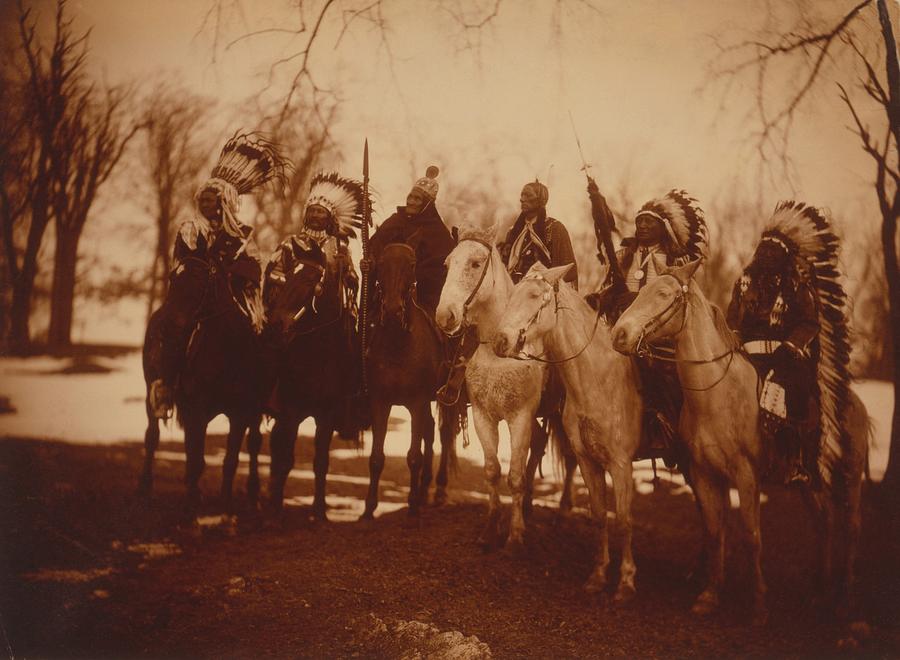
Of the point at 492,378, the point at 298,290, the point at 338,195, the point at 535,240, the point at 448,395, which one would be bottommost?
the point at 448,395

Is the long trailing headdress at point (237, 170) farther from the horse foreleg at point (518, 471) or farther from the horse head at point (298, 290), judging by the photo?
the horse foreleg at point (518, 471)

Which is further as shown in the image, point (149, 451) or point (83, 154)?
point (83, 154)

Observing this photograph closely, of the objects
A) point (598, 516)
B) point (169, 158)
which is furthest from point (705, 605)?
point (169, 158)

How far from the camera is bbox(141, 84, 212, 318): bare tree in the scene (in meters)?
5.01

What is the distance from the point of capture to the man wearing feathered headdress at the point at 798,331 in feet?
14.1

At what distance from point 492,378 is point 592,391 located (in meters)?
0.63

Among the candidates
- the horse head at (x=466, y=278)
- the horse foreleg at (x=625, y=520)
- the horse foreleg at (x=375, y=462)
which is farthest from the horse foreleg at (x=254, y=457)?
the horse foreleg at (x=625, y=520)

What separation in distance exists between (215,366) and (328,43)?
2.19 metres

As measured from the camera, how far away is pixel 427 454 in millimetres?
5363

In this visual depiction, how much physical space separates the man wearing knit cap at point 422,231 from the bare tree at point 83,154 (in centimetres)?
174

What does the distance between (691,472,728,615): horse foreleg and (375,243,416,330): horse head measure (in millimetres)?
2026

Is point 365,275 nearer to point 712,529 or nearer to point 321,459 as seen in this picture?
point 321,459

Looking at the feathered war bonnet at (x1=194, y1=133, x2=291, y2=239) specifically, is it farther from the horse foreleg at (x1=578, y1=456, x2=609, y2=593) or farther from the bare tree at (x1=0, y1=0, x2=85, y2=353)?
the horse foreleg at (x1=578, y1=456, x2=609, y2=593)

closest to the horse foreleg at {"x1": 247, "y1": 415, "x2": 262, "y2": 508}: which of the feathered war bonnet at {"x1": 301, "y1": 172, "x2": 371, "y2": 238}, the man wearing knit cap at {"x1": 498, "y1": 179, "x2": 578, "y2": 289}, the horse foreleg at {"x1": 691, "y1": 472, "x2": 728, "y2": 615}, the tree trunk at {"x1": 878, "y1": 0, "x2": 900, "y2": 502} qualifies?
the feathered war bonnet at {"x1": 301, "y1": 172, "x2": 371, "y2": 238}
